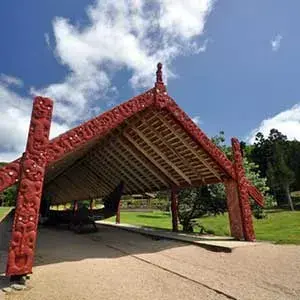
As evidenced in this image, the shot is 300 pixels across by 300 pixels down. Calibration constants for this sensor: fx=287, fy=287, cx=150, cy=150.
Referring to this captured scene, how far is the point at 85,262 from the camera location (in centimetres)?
611

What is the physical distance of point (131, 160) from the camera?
11953 millimetres

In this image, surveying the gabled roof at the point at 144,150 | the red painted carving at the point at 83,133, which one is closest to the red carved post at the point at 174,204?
the gabled roof at the point at 144,150

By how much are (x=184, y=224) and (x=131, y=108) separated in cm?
858

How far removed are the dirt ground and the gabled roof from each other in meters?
2.03

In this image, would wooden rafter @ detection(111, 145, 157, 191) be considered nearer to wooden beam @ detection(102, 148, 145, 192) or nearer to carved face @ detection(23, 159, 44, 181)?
wooden beam @ detection(102, 148, 145, 192)

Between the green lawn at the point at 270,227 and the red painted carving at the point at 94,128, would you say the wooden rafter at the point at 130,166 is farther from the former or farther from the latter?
the red painted carving at the point at 94,128

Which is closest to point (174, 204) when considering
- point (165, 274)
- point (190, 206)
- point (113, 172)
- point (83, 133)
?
point (190, 206)

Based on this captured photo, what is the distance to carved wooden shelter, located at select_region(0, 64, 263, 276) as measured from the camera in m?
5.08

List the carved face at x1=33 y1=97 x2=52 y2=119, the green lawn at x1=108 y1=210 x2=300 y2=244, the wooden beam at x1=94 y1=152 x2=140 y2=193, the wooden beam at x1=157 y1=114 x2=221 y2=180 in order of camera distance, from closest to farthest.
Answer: the carved face at x1=33 y1=97 x2=52 y2=119 < the wooden beam at x1=157 y1=114 x2=221 y2=180 < the green lawn at x1=108 y1=210 x2=300 y2=244 < the wooden beam at x1=94 y1=152 x2=140 y2=193

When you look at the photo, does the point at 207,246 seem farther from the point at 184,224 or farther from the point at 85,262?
the point at 184,224

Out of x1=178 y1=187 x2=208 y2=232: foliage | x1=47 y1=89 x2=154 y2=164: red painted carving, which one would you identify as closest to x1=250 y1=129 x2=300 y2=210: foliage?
x1=178 y1=187 x2=208 y2=232: foliage

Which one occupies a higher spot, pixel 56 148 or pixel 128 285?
pixel 56 148

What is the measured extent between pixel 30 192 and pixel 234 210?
6.55 m

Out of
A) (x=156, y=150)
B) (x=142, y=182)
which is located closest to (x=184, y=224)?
(x=142, y=182)
